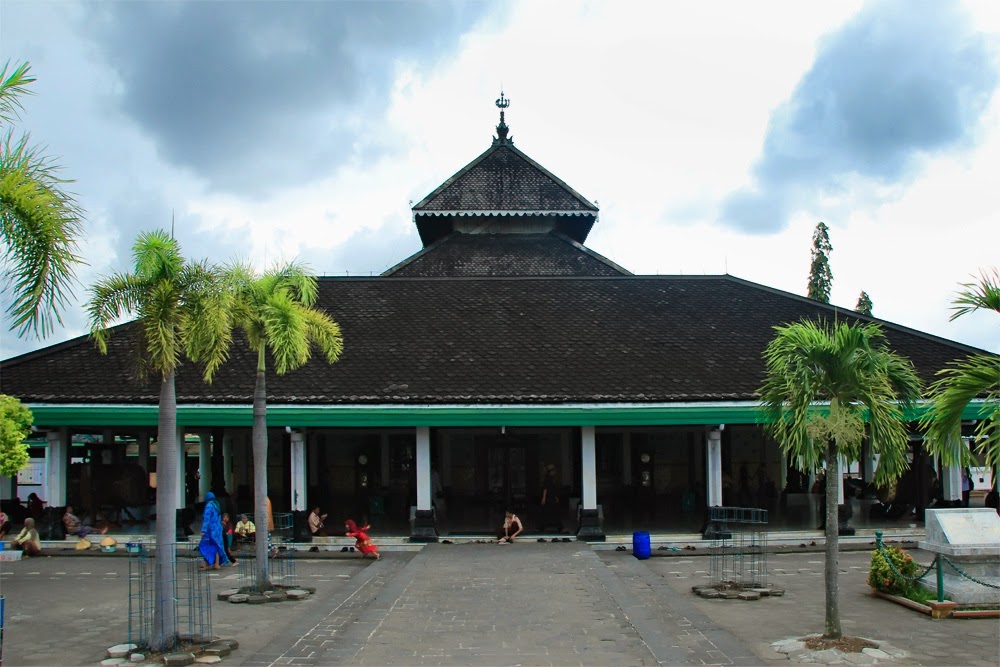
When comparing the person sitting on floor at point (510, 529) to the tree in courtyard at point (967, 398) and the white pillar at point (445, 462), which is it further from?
the tree in courtyard at point (967, 398)

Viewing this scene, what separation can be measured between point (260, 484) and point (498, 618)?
4199 mm

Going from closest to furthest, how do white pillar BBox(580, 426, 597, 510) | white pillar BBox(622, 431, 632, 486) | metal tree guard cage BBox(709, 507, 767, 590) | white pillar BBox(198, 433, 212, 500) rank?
1. metal tree guard cage BBox(709, 507, 767, 590)
2. white pillar BBox(580, 426, 597, 510)
3. white pillar BBox(198, 433, 212, 500)
4. white pillar BBox(622, 431, 632, 486)

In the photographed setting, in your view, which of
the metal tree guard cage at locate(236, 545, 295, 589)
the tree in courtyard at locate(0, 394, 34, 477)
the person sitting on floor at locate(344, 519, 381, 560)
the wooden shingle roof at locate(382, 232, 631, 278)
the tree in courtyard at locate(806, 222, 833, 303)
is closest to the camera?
the metal tree guard cage at locate(236, 545, 295, 589)

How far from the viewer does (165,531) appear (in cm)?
941

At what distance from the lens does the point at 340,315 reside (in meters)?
22.1

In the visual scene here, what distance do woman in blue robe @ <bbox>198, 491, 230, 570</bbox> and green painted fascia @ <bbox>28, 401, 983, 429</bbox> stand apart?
10.1 ft

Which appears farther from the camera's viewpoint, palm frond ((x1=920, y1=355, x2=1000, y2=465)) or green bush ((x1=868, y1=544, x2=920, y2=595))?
green bush ((x1=868, y1=544, x2=920, y2=595))

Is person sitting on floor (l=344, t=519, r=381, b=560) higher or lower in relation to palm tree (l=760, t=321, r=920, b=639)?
lower

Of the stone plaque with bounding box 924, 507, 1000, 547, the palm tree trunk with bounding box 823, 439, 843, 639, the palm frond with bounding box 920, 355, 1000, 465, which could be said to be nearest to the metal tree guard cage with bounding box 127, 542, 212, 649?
the palm tree trunk with bounding box 823, 439, 843, 639

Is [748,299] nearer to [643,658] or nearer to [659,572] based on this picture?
[659,572]

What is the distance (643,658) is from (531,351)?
11.3 metres

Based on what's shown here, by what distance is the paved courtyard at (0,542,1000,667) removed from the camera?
926 cm

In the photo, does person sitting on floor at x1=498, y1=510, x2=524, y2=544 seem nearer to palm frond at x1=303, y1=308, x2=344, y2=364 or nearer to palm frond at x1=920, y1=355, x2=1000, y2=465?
palm frond at x1=303, y1=308, x2=344, y2=364

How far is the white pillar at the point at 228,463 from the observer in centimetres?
2506
